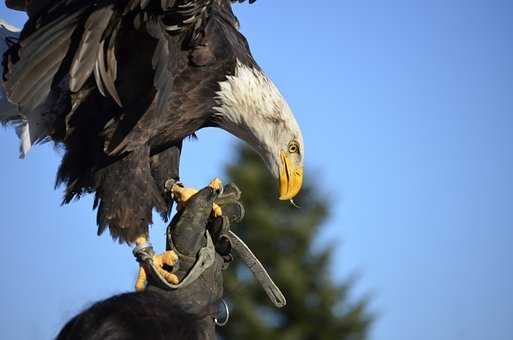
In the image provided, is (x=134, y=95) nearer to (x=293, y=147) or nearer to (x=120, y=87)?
(x=120, y=87)

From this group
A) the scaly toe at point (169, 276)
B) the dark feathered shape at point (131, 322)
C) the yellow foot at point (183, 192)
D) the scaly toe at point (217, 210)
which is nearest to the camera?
the dark feathered shape at point (131, 322)

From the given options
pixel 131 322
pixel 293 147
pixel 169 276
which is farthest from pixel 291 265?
pixel 131 322

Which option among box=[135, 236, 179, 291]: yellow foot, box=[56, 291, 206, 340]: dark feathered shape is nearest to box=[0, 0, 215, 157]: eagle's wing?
box=[135, 236, 179, 291]: yellow foot

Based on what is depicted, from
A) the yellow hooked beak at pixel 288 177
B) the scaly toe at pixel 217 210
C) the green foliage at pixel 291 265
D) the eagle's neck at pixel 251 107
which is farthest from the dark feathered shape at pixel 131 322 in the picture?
the green foliage at pixel 291 265

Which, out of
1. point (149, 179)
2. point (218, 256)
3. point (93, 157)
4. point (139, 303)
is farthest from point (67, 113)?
point (139, 303)

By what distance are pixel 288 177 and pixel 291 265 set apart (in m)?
14.1

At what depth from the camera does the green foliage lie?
17.7 metres

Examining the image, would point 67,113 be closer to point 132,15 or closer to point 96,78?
point 96,78

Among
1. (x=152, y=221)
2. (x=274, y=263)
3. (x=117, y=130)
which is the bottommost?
(x=274, y=263)

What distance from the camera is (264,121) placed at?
4.19 metres

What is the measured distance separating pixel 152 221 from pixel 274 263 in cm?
1455

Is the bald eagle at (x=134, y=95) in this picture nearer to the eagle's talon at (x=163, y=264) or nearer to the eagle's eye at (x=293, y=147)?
the eagle's eye at (x=293, y=147)

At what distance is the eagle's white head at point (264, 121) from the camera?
4094mm

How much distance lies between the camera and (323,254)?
755 inches
